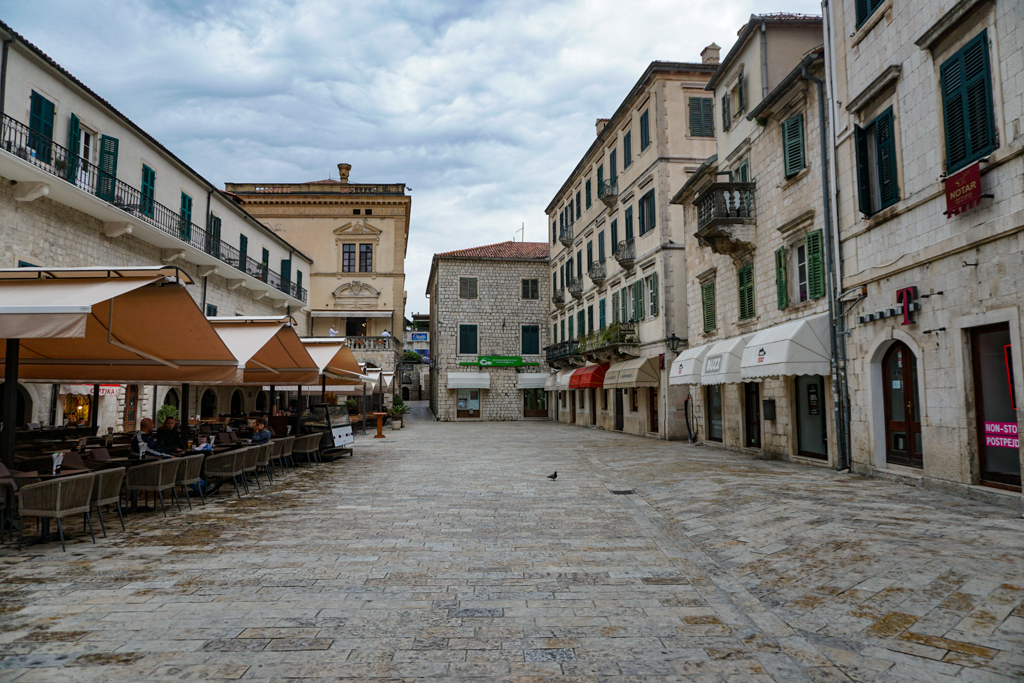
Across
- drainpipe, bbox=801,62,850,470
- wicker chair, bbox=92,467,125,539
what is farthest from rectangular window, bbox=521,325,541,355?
wicker chair, bbox=92,467,125,539

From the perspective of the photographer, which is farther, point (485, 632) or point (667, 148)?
point (667, 148)

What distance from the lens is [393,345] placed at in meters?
39.1

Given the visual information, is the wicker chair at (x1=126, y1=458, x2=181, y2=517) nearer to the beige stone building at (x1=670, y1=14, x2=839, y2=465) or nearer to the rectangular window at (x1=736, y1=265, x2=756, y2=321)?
the beige stone building at (x1=670, y1=14, x2=839, y2=465)

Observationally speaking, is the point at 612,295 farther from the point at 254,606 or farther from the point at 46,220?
the point at 254,606

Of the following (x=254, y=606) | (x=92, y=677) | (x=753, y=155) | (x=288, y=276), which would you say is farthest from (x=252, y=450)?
(x=288, y=276)

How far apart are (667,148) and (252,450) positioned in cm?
1729

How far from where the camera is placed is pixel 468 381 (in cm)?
4000

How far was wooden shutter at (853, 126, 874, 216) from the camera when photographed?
10.9 meters

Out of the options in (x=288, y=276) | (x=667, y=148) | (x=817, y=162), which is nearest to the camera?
(x=817, y=162)

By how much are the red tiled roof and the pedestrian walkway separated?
110ft

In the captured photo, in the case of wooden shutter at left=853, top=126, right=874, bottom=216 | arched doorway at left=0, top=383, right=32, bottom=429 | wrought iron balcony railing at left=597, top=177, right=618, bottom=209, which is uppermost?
wrought iron balcony railing at left=597, top=177, right=618, bottom=209

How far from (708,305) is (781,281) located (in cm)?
456

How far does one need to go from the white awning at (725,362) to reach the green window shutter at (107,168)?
17.8 metres

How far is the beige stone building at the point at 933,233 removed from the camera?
7984 millimetres
